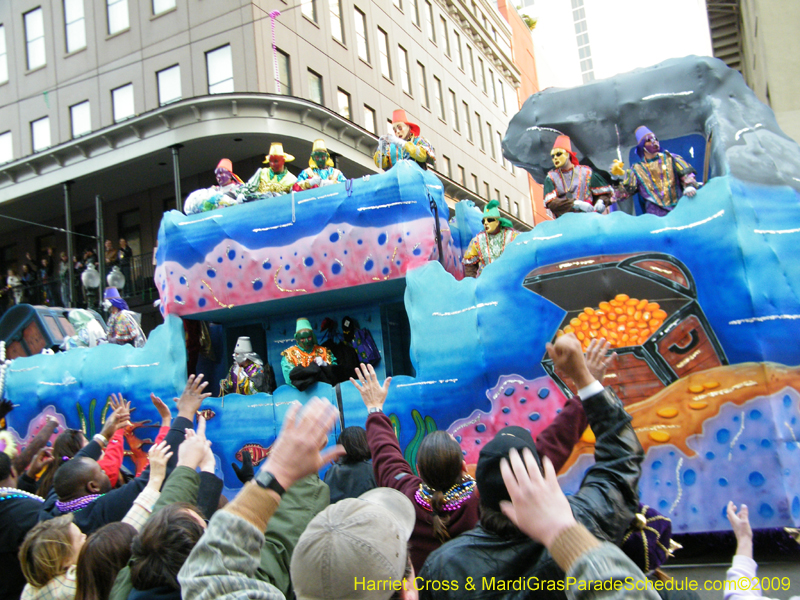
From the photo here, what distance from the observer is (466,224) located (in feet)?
33.1

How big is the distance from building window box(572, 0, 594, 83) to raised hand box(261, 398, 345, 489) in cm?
8327

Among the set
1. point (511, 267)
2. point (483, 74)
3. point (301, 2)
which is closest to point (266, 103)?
point (301, 2)

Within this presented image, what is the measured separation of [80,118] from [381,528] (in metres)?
16.9

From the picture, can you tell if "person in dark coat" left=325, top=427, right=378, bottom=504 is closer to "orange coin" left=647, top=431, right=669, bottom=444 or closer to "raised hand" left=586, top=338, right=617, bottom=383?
"raised hand" left=586, top=338, right=617, bottom=383

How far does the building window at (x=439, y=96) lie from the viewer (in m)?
21.5

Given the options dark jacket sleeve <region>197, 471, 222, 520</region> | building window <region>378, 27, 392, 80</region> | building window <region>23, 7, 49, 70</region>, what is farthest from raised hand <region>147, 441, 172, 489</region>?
building window <region>23, 7, 49, 70</region>

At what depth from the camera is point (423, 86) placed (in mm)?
20797

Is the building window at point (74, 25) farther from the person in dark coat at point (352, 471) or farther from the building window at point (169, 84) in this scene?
the person in dark coat at point (352, 471)

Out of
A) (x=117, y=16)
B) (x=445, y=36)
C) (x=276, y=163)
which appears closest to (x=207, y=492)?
(x=276, y=163)

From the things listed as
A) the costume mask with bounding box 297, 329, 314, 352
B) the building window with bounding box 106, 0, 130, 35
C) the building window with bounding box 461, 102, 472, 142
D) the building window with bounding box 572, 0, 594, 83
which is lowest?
the costume mask with bounding box 297, 329, 314, 352

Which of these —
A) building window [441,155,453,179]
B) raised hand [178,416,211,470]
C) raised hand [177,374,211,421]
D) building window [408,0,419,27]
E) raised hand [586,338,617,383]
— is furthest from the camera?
building window [441,155,453,179]

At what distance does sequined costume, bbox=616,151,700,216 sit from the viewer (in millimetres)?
7574

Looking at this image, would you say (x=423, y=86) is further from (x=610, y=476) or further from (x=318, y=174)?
(x=610, y=476)

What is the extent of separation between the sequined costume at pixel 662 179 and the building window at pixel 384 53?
12.0 m
